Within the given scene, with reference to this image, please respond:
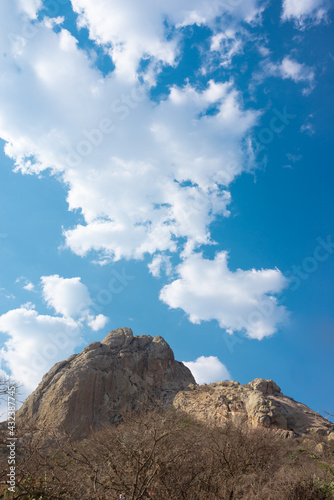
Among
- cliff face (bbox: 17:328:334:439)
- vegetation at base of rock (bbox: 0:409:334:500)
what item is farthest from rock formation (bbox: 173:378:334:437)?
vegetation at base of rock (bbox: 0:409:334:500)

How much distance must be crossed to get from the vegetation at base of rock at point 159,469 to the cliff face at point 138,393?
15.5m

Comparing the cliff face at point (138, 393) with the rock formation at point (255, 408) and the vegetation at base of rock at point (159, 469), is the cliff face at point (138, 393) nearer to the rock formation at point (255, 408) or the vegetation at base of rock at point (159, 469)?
the rock formation at point (255, 408)

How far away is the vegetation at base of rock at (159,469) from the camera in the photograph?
975cm

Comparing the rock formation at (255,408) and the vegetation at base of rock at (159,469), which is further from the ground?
the rock formation at (255,408)

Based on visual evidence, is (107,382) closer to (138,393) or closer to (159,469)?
(138,393)

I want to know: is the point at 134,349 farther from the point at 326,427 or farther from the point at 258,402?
the point at 326,427

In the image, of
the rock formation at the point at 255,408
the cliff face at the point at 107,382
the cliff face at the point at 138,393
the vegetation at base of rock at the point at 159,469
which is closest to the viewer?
the vegetation at base of rock at the point at 159,469

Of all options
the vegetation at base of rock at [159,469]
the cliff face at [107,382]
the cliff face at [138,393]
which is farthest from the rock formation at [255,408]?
the vegetation at base of rock at [159,469]

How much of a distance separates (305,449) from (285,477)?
18277mm

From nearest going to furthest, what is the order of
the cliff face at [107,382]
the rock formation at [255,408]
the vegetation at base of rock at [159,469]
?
the vegetation at base of rock at [159,469], the rock formation at [255,408], the cliff face at [107,382]

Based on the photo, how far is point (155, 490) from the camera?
1170cm

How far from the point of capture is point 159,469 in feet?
40.0

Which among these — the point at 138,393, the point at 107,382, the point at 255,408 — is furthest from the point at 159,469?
the point at 138,393

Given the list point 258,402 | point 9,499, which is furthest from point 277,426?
point 9,499
